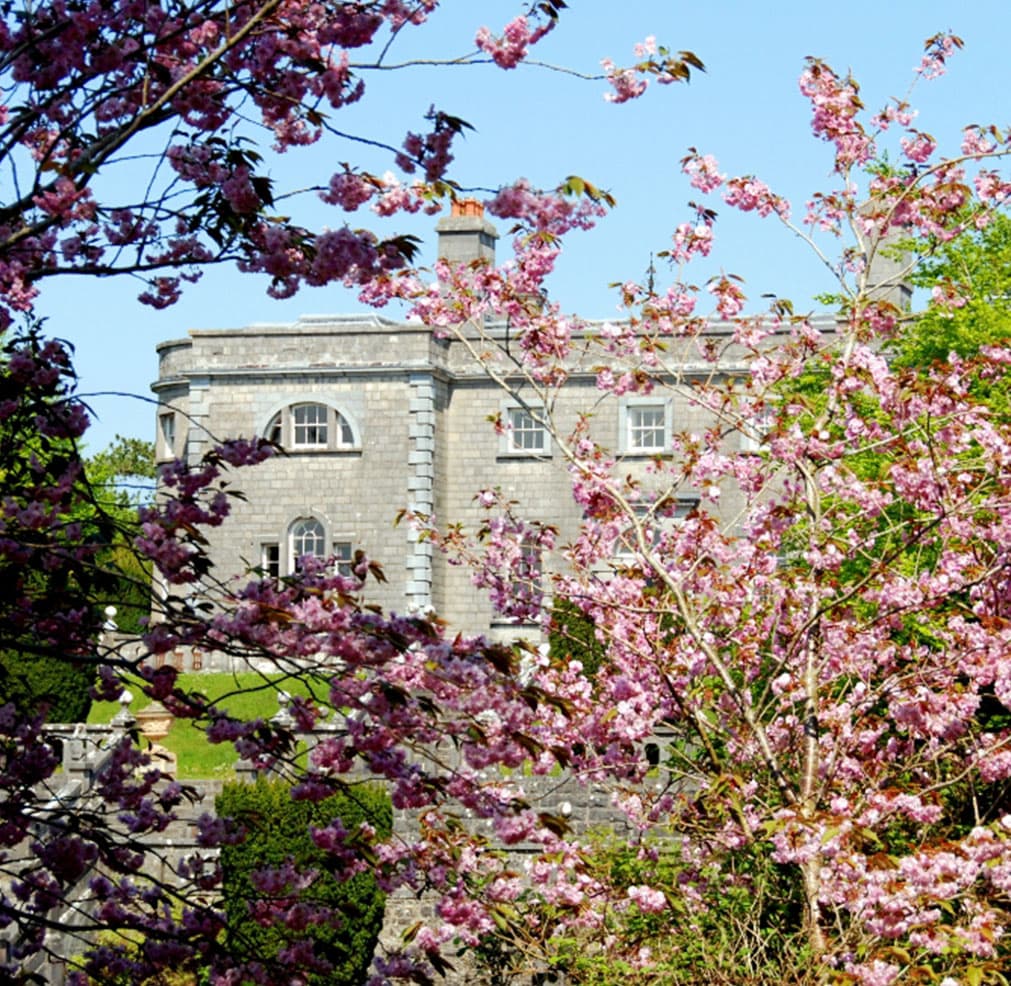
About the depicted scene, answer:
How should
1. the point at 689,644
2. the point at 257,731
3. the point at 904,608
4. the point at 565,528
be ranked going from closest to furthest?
1. the point at 257,731
2. the point at 904,608
3. the point at 689,644
4. the point at 565,528

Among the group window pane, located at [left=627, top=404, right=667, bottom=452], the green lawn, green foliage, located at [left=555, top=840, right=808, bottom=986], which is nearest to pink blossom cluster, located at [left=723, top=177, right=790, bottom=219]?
green foliage, located at [left=555, top=840, right=808, bottom=986]

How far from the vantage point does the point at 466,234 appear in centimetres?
3369

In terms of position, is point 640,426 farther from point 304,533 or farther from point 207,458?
point 207,458

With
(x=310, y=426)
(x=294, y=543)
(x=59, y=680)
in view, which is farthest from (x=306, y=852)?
(x=310, y=426)

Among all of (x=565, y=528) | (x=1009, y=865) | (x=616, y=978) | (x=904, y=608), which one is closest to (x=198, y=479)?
(x=1009, y=865)

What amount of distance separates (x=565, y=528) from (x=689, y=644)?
69.7ft

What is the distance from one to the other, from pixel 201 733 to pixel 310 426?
8.91m

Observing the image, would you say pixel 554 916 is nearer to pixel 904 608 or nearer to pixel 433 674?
pixel 904 608

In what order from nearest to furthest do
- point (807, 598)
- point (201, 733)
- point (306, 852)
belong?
point (807, 598) < point (306, 852) < point (201, 733)

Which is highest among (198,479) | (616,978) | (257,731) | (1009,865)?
(198,479)

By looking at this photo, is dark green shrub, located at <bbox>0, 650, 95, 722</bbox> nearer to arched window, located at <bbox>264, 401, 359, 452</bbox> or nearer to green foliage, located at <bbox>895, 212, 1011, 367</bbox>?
arched window, located at <bbox>264, 401, 359, 452</bbox>

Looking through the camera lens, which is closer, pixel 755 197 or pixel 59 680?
pixel 755 197

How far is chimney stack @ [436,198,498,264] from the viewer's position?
110 feet

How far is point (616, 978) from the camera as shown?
40.4ft
